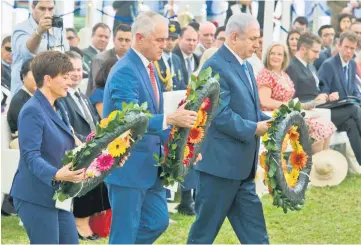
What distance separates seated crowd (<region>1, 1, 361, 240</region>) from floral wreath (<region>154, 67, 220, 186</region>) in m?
1.95

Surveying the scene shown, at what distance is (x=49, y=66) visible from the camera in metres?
6.24

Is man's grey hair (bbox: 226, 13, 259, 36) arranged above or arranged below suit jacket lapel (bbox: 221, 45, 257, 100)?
above

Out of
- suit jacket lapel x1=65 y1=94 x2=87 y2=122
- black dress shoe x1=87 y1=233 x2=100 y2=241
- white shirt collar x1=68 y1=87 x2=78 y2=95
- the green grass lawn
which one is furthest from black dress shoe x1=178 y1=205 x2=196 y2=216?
white shirt collar x1=68 y1=87 x2=78 y2=95

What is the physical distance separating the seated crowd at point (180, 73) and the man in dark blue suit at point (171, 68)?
0.01m

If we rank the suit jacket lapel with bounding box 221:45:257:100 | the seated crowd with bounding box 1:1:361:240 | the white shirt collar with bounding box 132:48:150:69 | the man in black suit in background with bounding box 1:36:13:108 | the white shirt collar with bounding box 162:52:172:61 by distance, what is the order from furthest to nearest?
the white shirt collar with bounding box 162:52:172:61
the man in black suit in background with bounding box 1:36:13:108
the seated crowd with bounding box 1:1:361:240
the suit jacket lapel with bounding box 221:45:257:100
the white shirt collar with bounding box 132:48:150:69

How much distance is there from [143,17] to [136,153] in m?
0.98

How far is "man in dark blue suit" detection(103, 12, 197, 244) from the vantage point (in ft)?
21.6

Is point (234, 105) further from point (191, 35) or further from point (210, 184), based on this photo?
point (191, 35)

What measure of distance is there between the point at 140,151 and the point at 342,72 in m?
7.55

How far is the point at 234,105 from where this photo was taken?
23.6 feet

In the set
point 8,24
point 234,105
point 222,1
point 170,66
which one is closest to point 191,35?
point 170,66

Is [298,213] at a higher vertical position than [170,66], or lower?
lower

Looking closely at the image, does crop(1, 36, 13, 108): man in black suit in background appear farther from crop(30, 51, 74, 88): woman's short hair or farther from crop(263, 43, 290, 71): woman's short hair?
crop(30, 51, 74, 88): woman's short hair

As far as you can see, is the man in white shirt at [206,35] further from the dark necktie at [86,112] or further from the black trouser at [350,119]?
the dark necktie at [86,112]
